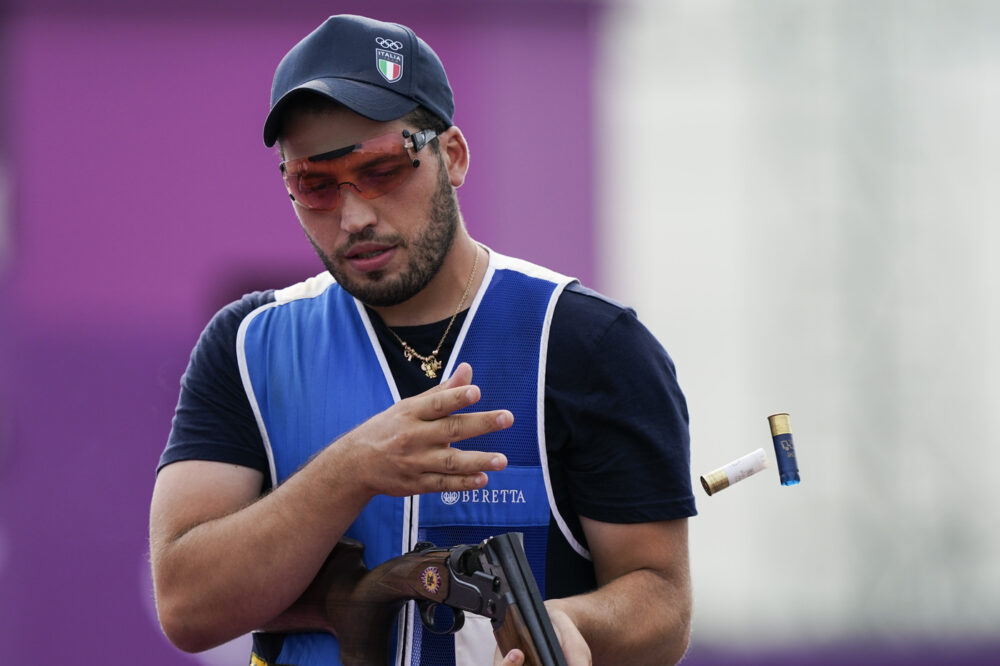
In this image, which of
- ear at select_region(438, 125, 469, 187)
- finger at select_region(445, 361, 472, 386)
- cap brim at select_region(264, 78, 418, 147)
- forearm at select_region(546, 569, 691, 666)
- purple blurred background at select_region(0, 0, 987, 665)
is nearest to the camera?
finger at select_region(445, 361, 472, 386)

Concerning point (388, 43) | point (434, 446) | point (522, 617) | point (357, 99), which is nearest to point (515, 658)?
point (522, 617)

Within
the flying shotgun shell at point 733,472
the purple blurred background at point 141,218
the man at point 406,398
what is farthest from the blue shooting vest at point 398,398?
the purple blurred background at point 141,218

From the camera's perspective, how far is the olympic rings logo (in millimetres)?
2504

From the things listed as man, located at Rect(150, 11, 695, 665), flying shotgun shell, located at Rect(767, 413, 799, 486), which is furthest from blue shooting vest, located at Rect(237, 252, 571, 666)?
flying shotgun shell, located at Rect(767, 413, 799, 486)

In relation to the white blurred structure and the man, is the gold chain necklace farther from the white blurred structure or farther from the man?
the white blurred structure

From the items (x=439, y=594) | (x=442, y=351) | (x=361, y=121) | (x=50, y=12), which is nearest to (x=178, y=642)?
(x=439, y=594)

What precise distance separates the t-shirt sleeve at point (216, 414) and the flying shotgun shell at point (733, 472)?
2.97 feet

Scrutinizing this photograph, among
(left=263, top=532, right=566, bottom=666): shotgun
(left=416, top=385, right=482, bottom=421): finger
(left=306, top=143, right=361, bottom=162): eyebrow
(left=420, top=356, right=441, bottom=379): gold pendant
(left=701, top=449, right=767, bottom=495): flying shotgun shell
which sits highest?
(left=306, top=143, right=361, bottom=162): eyebrow

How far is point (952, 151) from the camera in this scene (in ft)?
27.3

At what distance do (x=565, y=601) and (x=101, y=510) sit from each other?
19.4ft

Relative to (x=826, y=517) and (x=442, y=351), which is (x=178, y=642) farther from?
(x=826, y=517)

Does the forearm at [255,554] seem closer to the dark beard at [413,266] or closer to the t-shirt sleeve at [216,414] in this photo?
the t-shirt sleeve at [216,414]

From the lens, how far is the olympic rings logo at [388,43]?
2504mm

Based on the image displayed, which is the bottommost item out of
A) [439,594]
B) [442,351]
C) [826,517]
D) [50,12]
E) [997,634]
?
[997,634]
